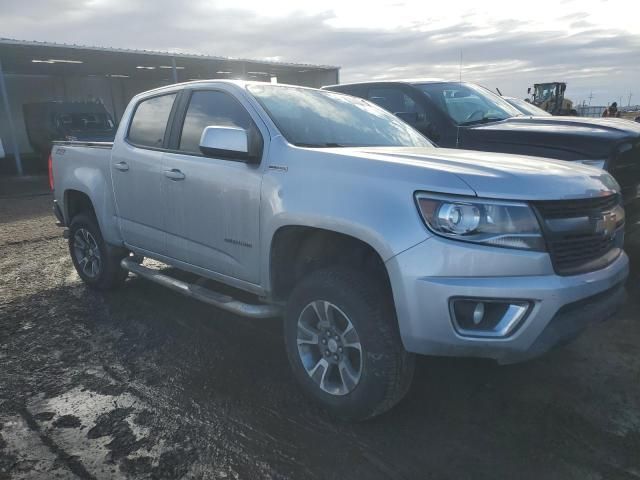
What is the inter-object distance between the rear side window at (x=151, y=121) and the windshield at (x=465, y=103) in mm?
3050

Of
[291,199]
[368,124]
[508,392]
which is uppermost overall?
[368,124]

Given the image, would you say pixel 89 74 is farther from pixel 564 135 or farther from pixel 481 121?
pixel 564 135

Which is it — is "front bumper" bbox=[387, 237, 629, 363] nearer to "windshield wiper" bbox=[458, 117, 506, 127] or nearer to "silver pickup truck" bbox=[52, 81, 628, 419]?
"silver pickup truck" bbox=[52, 81, 628, 419]

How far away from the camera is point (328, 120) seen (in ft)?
12.1

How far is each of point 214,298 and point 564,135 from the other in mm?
3593

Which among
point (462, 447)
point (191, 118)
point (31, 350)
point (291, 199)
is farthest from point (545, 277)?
point (31, 350)

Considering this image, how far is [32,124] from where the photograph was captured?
1870 centimetres

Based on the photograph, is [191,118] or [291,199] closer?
[291,199]

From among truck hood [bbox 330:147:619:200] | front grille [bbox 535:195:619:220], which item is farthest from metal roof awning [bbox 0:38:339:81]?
front grille [bbox 535:195:619:220]

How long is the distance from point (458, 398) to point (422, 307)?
3.50ft

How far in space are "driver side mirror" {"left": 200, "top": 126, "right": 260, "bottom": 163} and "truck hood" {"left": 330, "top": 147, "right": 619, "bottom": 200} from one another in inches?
22.4

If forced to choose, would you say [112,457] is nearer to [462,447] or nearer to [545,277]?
[462,447]

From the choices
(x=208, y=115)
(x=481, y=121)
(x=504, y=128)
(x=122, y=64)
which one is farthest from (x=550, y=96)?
(x=208, y=115)

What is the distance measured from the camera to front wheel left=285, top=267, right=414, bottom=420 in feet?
8.77
